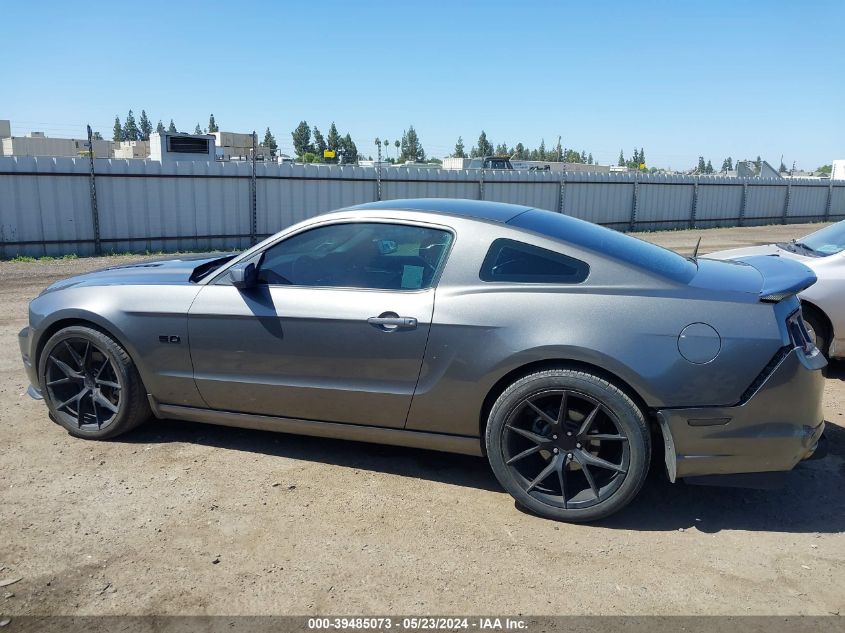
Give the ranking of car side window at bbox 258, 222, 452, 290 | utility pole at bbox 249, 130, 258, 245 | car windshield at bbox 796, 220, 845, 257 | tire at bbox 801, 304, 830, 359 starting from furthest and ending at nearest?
utility pole at bbox 249, 130, 258, 245 → car windshield at bbox 796, 220, 845, 257 → tire at bbox 801, 304, 830, 359 → car side window at bbox 258, 222, 452, 290

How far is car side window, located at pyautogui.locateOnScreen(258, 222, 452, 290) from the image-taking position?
398 cm

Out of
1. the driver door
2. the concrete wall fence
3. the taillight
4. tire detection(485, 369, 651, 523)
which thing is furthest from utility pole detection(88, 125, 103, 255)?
the taillight

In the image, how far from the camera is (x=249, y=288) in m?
4.20

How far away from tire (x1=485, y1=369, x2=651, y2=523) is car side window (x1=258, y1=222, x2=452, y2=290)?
84 centimetres

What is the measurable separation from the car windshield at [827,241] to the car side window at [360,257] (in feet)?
13.4

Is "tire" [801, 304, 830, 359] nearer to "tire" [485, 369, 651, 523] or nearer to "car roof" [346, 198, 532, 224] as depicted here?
"car roof" [346, 198, 532, 224]

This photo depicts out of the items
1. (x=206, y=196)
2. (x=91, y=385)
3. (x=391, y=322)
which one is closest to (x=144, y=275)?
(x=91, y=385)

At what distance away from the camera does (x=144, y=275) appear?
4.64m

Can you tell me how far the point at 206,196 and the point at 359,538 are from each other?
13.1m

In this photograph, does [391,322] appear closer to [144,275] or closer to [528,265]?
[528,265]

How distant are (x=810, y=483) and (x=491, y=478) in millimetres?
1834

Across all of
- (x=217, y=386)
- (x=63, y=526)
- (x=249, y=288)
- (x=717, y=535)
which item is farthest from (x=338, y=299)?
(x=717, y=535)

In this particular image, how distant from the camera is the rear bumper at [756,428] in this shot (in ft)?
11.1

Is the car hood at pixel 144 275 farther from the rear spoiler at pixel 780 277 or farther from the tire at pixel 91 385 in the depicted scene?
the rear spoiler at pixel 780 277
